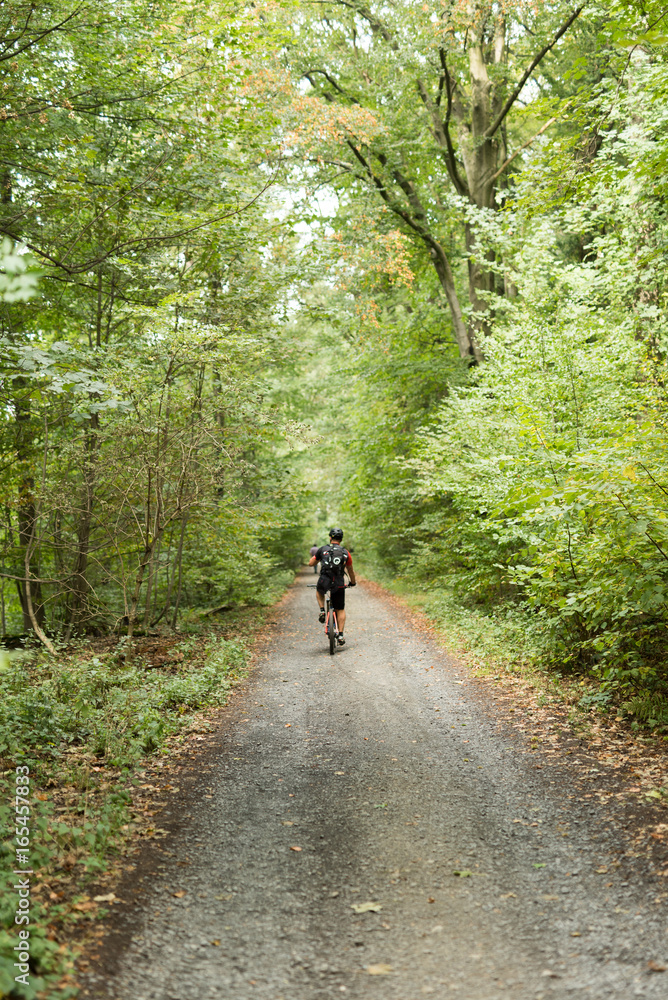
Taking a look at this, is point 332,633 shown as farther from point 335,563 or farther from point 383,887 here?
point 383,887

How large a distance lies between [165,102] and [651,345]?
8825mm

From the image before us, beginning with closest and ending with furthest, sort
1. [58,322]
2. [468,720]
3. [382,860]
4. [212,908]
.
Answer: [212,908], [382,860], [468,720], [58,322]

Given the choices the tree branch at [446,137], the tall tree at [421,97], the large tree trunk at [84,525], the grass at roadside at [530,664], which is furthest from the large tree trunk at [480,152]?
the large tree trunk at [84,525]

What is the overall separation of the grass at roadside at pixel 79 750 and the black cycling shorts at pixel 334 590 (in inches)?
67.2

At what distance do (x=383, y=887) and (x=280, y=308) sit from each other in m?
11.2

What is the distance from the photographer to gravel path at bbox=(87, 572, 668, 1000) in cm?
290

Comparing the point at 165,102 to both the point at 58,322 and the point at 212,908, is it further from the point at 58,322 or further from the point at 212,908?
the point at 212,908

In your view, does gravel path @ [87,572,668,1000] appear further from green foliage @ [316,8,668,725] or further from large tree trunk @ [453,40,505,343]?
large tree trunk @ [453,40,505,343]

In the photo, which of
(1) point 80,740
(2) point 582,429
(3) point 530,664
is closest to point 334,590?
(3) point 530,664

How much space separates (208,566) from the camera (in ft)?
44.3

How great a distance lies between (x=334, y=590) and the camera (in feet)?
34.6

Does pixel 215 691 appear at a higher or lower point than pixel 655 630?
lower

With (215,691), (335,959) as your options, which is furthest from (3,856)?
(215,691)

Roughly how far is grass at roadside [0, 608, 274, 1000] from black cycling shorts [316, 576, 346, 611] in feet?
5.60
